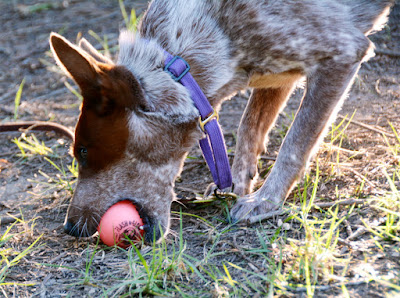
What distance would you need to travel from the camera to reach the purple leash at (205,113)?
8.20ft

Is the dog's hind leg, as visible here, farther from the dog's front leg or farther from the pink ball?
the pink ball

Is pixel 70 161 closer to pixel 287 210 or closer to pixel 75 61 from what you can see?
pixel 75 61

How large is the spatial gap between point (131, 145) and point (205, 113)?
408 mm

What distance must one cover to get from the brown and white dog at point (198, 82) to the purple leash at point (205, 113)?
0.13 ft

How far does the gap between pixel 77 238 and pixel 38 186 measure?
34.9 inches

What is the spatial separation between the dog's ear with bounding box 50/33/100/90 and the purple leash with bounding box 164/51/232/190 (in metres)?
0.44

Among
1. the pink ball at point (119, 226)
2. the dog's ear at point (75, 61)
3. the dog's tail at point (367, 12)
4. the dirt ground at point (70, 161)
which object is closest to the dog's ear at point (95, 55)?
the dog's ear at point (75, 61)

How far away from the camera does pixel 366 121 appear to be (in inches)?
140

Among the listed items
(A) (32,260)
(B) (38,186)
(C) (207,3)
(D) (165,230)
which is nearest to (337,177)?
(D) (165,230)

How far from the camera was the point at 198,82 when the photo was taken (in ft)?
8.59

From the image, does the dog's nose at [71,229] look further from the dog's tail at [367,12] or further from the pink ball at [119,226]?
the dog's tail at [367,12]

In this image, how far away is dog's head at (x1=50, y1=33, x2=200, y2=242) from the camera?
2.37 m

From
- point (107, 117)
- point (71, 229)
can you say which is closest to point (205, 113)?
point (107, 117)

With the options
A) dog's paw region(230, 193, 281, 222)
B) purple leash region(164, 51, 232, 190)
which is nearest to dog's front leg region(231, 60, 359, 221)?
dog's paw region(230, 193, 281, 222)
